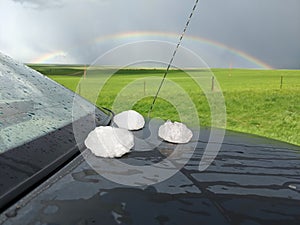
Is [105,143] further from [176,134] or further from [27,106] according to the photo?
[176,134]

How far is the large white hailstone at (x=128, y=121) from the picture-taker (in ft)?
8.21

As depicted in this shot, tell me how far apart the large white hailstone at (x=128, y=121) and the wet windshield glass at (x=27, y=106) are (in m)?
0.25

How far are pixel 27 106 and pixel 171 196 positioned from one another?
937mm

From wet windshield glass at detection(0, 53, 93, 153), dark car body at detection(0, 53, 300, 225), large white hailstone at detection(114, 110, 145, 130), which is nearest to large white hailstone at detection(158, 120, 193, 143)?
dark car body at detection(0, 53, 300, 225)

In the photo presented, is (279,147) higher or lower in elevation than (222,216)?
higher

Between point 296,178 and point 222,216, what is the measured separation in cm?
66

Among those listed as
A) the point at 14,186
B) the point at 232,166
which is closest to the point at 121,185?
the point at 14,186

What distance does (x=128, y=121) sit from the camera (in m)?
2.54

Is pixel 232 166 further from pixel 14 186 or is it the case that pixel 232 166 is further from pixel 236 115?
pixel 236 115

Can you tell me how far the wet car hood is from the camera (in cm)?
107

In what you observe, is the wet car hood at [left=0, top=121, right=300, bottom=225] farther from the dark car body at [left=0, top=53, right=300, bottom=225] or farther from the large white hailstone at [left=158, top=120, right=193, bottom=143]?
the large white hailstone at [left=158, top=120, right=193, bottom=143]

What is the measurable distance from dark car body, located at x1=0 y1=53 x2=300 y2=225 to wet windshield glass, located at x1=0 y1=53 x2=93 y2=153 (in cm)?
7

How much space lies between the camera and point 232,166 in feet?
5.63

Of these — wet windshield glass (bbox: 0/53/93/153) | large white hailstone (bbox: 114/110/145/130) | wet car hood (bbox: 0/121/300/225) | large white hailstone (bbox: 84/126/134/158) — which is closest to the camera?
wet car hood (bbox: 0/121/300/225)
